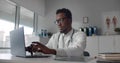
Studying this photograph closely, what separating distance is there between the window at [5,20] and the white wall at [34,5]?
0.86 ft

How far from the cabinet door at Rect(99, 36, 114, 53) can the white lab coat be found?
107 inches

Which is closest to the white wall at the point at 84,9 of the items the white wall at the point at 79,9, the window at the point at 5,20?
the white wall at the point at 79,9

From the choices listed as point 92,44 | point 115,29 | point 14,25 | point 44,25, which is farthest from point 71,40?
point 44,25

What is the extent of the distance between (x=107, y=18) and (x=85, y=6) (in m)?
0.77

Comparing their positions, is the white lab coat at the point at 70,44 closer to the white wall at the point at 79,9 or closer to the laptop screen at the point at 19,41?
the laptop screen at the point at 19,41

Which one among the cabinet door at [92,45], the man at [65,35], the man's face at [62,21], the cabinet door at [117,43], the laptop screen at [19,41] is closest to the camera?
the laptop screen at [19,41]

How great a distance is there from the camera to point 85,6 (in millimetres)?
5352

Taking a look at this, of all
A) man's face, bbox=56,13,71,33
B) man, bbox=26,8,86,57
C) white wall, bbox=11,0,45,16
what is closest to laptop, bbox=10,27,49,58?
man, bbox=26,8,86,57

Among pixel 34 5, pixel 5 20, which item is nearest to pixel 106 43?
pixel 34 5

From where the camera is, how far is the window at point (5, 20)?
371 cm

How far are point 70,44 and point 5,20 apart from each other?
230 centimetres

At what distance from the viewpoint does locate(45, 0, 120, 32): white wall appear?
16.9 ft

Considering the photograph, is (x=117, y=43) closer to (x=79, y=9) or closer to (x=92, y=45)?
(x=92, y=45)

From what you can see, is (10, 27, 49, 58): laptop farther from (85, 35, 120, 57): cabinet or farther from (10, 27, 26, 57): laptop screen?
(85, 35, 120, 57): cabinet
